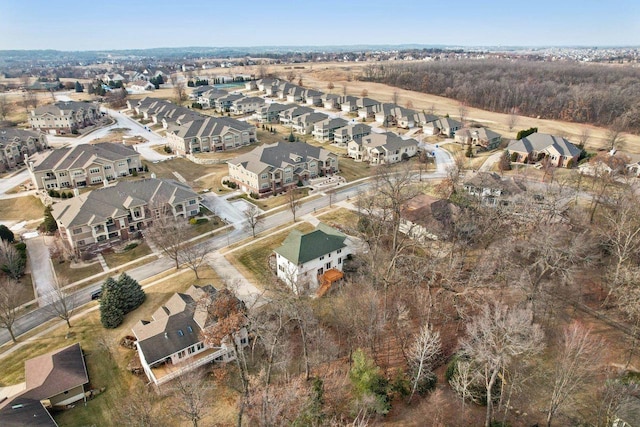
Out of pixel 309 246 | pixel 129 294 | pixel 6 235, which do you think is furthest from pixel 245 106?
pixel 129 294

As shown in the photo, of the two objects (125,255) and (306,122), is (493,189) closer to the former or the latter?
(125,255)

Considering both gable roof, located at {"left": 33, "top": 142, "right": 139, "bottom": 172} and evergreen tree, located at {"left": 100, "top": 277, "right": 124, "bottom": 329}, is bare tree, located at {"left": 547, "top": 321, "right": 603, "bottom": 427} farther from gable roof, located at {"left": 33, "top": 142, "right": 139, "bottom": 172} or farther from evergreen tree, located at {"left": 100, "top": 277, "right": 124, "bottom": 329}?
gable roof, located at {"left": 33, "top": 142, "right": 139, "bottom": 172}

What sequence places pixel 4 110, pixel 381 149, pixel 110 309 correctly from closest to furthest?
pixel 110 309
pixel 381 149
pixel 4 110

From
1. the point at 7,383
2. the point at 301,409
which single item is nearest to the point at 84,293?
the point at 7,383

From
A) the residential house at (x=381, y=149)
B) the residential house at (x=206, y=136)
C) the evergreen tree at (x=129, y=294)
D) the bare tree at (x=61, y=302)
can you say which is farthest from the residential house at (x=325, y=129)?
the bare tree at (x=61, y=302)

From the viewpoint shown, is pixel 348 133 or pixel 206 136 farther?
pixel 348 133

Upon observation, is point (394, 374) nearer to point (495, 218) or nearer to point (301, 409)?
point (301, 409)

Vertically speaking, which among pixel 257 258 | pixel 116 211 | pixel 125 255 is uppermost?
pixel 116 211

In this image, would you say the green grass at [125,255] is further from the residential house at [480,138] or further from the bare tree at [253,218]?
the residential house at [480,138]
